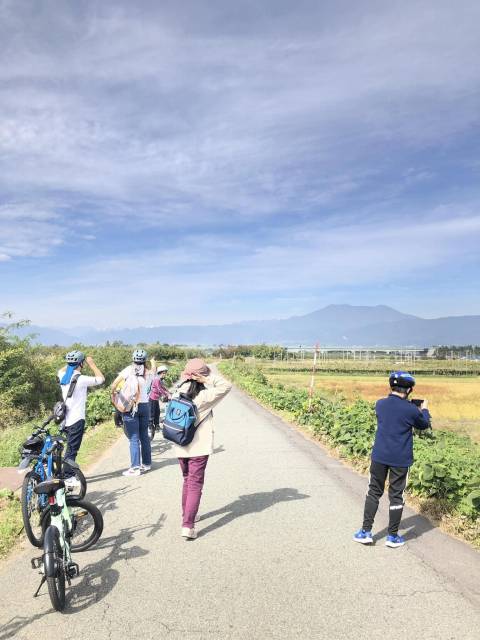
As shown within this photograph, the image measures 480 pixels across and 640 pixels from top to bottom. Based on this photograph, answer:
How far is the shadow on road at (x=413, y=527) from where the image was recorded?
5.53 metres

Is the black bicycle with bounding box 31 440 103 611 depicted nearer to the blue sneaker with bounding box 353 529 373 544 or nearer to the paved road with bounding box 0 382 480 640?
the paved road with bounding box 0 382 480 640

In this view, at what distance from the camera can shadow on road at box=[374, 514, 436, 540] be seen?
18.1ft

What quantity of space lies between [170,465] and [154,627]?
551cm

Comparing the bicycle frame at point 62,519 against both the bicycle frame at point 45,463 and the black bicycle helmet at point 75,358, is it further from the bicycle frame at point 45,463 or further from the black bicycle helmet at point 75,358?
the black bicycle helmet at point 75,358

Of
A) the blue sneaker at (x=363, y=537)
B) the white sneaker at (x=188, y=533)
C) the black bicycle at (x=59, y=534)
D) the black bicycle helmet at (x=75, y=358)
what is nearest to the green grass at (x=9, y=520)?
the black bicycle at (x=59, y=534)

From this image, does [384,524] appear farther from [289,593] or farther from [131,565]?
[131,565]

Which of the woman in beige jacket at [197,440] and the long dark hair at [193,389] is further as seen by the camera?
the long dark hair at [193,389]

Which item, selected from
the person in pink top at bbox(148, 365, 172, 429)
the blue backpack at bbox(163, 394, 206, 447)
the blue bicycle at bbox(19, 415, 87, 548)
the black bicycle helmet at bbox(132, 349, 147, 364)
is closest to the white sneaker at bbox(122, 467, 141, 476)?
the black bicycle helmet at bbox(132, 349, 147, 364)

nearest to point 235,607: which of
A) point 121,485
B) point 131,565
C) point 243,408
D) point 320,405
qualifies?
point 131,565

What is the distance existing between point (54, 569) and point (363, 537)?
317 cm

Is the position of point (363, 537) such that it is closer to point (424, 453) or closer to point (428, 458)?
point (428, 458)

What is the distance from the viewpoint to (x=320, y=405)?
15.3 metres

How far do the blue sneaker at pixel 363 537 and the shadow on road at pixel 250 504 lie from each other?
151 centimetres

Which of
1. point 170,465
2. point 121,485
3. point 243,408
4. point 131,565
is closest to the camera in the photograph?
point 131,565
